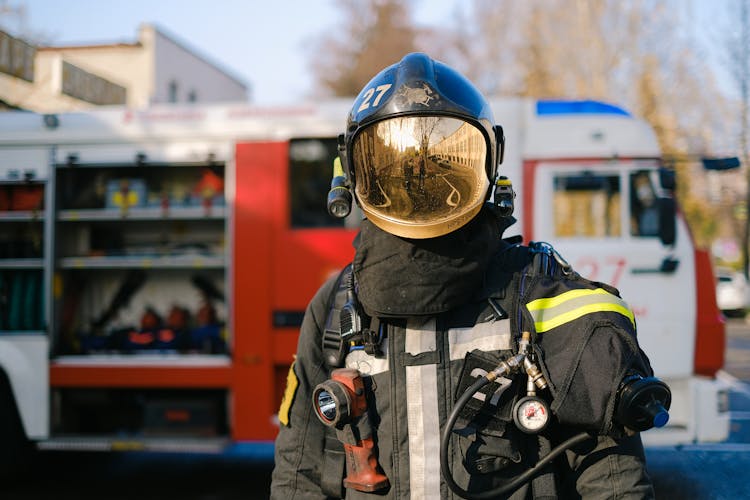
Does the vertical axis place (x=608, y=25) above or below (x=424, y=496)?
above

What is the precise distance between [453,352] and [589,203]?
3.52m

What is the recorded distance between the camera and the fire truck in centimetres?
454

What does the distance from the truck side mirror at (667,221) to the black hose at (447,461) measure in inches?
135

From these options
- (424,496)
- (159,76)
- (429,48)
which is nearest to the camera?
(424,496)

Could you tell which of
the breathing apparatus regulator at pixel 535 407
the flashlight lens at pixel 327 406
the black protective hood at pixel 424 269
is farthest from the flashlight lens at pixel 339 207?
the breathing apparatus regulator at pixel 535 407

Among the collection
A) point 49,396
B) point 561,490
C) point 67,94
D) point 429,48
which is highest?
point 429,48

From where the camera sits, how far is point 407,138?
1.59 meters

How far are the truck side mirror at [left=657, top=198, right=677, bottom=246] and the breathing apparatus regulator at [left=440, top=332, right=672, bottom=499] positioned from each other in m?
3.39

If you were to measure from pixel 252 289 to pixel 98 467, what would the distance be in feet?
8.91

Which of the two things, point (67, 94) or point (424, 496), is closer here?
point (424, 496)

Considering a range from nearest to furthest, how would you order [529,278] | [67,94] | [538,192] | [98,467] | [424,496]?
[424,496], [529,278], [538,192], [98,467], [67,94]

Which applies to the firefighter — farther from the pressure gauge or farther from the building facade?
the building facade

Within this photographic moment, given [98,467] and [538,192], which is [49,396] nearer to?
[98,467]

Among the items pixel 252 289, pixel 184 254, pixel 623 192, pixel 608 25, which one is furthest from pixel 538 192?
pixel 608 25
